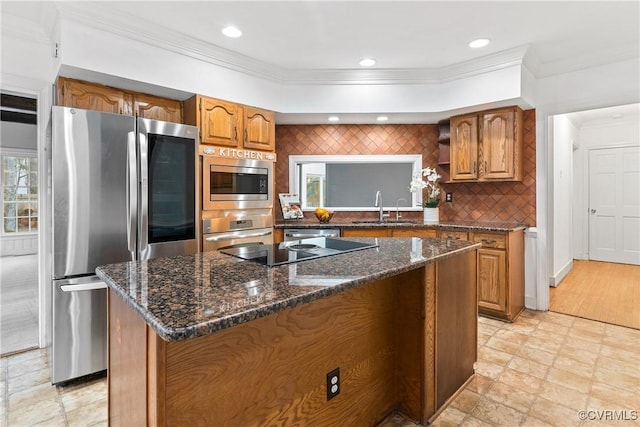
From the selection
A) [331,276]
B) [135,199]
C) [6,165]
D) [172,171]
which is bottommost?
[331,276]

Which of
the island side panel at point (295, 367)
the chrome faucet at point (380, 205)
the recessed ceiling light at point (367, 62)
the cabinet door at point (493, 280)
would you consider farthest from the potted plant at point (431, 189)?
the island side panel at point (295, 367)

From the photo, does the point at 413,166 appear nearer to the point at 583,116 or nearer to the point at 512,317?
the point at 512,317

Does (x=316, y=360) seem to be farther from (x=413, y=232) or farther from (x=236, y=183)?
(x=413, y=232)

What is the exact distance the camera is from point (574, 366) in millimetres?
2453

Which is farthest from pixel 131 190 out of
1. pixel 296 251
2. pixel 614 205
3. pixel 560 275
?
pixel 614 205

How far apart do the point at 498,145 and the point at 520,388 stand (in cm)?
242

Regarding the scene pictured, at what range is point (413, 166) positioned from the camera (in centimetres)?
438

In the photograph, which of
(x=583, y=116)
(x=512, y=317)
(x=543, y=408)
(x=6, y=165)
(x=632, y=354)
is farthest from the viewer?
(x=6, y=165)

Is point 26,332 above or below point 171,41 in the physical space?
below

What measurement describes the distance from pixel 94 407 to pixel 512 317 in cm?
349

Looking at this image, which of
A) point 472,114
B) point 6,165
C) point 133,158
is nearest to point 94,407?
point 133,158

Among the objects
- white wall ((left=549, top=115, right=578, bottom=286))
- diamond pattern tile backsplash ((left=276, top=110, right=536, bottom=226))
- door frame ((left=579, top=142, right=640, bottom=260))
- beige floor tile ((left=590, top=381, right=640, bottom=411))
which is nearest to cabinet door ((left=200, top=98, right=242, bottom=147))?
diamond pattern tile backsplash ((left=276, top=110, right=536, bottom=226))

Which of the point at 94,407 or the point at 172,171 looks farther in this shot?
the point at 172,171

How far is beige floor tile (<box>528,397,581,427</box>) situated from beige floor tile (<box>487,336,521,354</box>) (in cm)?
69
